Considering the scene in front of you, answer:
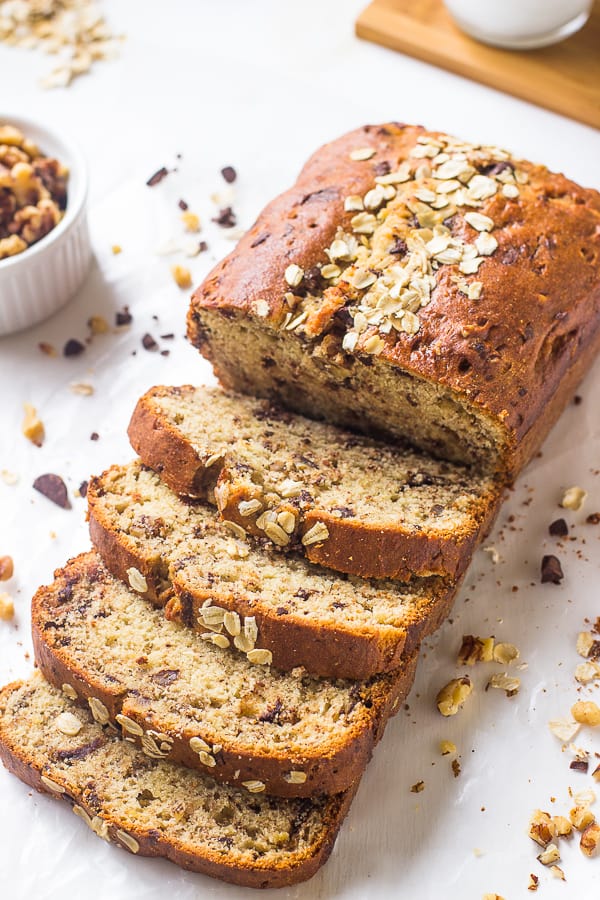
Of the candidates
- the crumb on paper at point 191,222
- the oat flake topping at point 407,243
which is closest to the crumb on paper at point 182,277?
the crumb on paper at point 191,222

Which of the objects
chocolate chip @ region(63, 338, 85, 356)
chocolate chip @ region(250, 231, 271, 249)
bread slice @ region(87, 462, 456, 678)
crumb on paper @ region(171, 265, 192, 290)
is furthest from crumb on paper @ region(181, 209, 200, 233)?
bread slice @ region(87, 462, 456, 678)

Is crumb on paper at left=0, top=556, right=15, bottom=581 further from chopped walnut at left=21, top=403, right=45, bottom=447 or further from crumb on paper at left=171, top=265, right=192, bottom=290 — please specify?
crumb on paper at left=171, top=265, right=192, bottom=290

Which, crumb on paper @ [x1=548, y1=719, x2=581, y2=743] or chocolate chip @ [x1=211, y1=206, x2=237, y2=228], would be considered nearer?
crumb on paper @ [x1=548, y1=719, x2=581, y2=743]

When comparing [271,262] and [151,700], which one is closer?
[151,700]

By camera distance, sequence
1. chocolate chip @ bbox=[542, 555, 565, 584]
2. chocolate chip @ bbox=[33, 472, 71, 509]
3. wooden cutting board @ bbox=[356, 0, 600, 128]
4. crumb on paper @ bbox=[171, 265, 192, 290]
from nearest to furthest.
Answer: chocolate chip @ bbox=[542, 555, 565, 584], chocolate chip @ bbox=[33, 472, 71, 509], crumb on paper @ bbox=[171, 265, 192, 290], wooden cutting board @ bbox=[356, 0, 600, 128]

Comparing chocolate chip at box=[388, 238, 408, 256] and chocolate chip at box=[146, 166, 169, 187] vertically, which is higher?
chocolate chip at box=[388, 238, 408, 256]

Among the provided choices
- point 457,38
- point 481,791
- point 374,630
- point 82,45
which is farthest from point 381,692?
point 82,45

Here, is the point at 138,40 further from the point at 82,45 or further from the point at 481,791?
the point at 481,791
